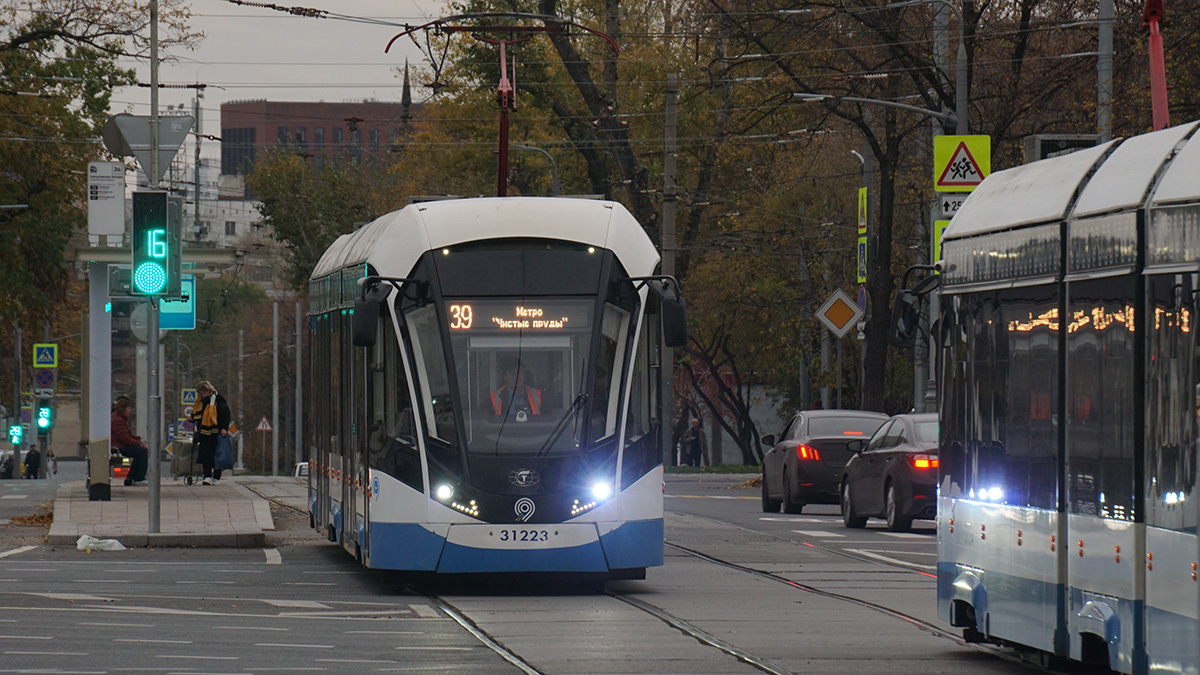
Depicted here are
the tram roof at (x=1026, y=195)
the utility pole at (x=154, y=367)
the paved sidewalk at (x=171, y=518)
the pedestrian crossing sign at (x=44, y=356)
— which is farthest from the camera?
the pedestrian crossing sign at (x=44, y=356)

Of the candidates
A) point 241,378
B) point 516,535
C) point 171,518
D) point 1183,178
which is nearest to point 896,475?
point 171,518

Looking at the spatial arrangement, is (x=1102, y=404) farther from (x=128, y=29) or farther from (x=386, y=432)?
(x=128, y=29)

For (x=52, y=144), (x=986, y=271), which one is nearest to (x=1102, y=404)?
(x=986, y=271)

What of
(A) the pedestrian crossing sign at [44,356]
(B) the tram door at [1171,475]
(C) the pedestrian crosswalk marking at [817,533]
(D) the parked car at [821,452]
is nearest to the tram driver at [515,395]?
(B) the tram door at [1171,475]

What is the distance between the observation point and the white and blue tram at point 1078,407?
27.8 ft

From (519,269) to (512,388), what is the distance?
94 cm

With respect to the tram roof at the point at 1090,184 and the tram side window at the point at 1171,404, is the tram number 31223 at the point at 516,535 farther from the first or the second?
the tram side window at the point at 1171,404

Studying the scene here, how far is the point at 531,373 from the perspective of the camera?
15.2m

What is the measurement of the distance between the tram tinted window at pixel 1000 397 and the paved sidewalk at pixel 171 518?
Answer: 1079 cm

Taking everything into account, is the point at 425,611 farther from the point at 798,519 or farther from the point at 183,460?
the point at 183,460

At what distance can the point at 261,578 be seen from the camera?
1681 centimetres

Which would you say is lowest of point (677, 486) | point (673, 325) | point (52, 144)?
point (677, 486)

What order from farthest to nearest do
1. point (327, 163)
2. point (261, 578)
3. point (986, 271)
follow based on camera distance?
point (327, 163)
point (261, 578)
point (986, 271)

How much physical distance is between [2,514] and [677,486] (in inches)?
641
